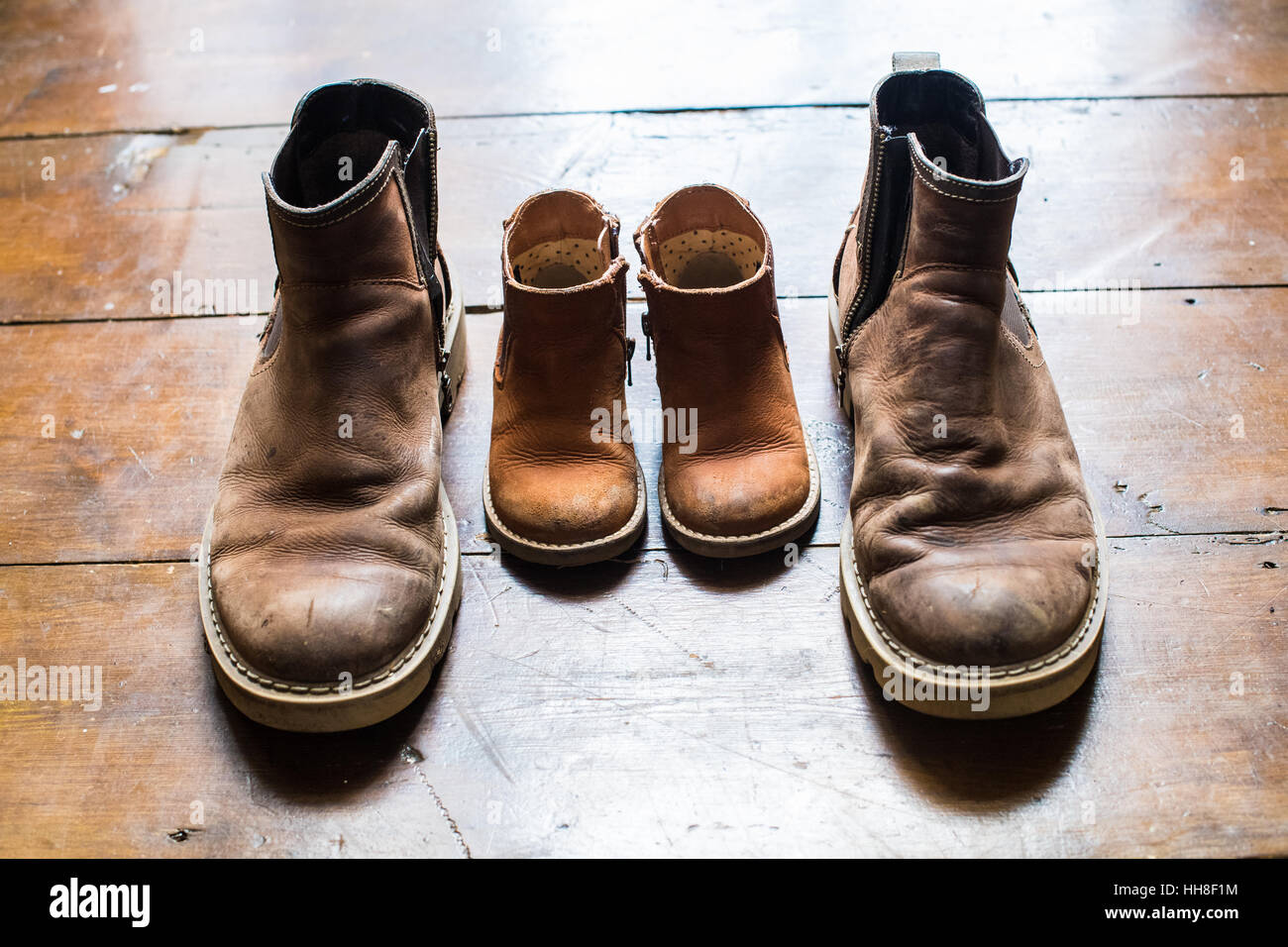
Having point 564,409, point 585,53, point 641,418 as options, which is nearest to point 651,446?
point 641,418

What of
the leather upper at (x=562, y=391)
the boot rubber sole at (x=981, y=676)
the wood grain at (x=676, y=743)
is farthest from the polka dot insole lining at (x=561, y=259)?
the boot rubber sole at (x=981, y=676)

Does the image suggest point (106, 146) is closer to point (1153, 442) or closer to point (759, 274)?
point (759, 274)

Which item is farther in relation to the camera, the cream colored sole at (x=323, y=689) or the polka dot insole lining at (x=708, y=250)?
the polka dot insole lining at (x=708, y=250)

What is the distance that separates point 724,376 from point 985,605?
366 mm

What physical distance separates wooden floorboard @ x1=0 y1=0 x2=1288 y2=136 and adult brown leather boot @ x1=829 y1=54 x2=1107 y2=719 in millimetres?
674

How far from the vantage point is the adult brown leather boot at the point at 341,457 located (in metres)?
0.93

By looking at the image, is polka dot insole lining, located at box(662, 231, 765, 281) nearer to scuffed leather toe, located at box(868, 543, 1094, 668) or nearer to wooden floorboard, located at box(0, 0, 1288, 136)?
scuffed leather toe, located at box(868, 543, 1094, 668)

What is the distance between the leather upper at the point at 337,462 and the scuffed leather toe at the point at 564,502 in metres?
0.08

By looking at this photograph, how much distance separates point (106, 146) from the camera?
1625 millimetres

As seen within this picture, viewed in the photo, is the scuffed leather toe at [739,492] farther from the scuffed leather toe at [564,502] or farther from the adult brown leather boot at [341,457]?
the adult brown leather boot at [341,457]

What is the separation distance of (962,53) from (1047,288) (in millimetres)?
582
